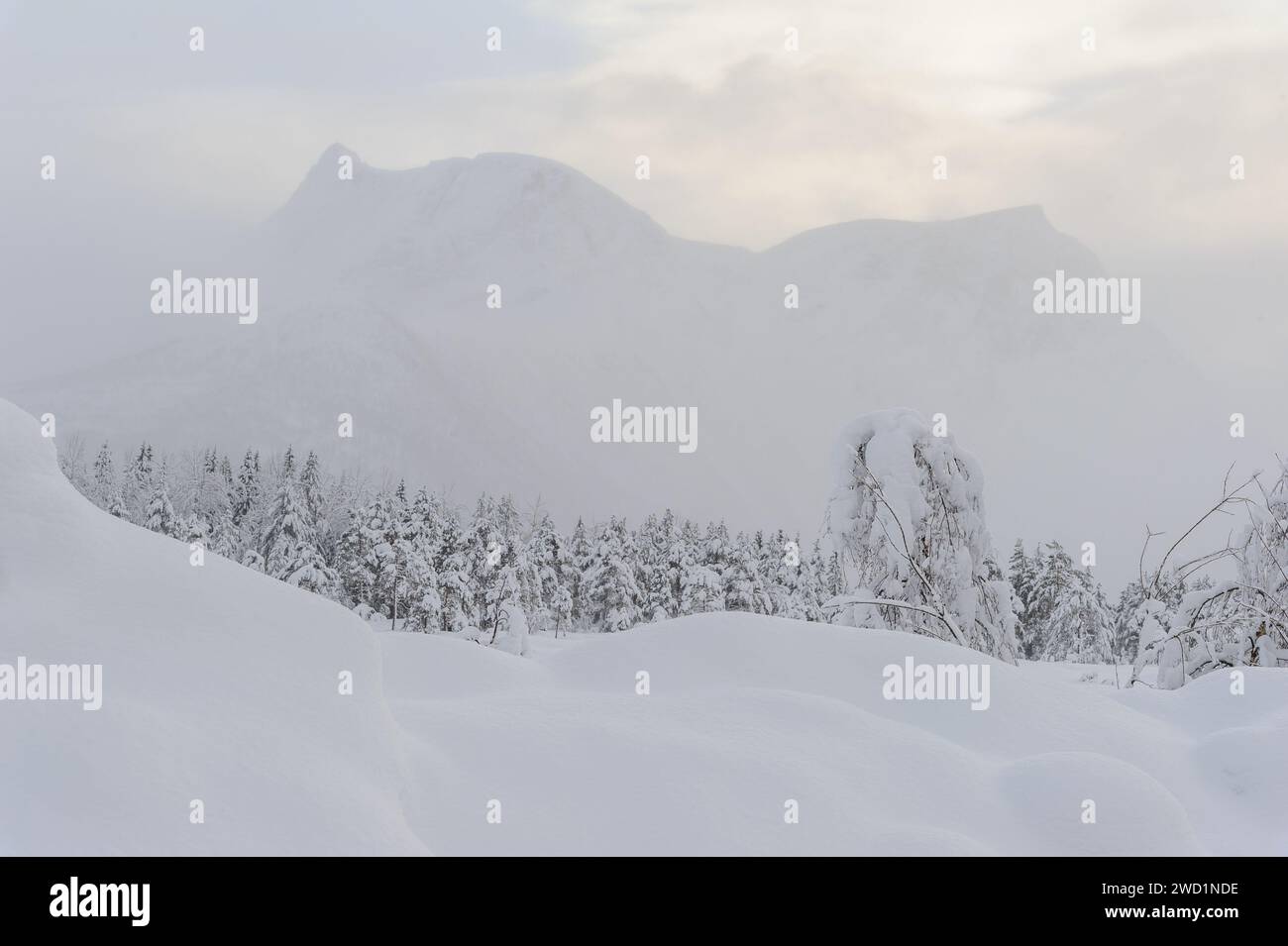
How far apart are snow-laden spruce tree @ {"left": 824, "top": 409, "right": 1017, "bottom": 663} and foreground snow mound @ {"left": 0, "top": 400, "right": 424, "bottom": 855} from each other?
9792 mm

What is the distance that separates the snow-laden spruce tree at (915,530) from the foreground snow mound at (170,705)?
9792 mm

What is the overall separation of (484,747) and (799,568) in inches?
2225

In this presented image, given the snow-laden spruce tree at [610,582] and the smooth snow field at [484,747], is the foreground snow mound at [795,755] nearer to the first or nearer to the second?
the smooth snow field at [484,747]

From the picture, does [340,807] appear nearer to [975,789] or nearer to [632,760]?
[632,760]

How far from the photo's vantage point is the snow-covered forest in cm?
1160

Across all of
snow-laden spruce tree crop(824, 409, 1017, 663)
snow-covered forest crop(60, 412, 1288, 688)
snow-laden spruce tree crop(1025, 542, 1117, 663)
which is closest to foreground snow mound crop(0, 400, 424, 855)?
snow-covered forest crop(60, 412, 1288, 688)

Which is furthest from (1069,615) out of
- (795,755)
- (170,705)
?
(170,705)

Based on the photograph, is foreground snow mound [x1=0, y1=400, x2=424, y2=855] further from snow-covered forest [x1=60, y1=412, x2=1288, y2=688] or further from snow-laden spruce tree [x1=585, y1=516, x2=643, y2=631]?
snow-laden spruce tree [x1=585, y1=516, x2=643, y2=631]

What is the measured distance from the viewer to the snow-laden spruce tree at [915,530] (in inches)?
522

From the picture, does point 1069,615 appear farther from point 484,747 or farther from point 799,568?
point 484,747

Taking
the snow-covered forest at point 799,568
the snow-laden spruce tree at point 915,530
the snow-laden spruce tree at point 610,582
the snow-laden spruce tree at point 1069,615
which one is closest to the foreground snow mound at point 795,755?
the snow-covered forest at point 799,568

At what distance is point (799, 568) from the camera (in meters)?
59.8

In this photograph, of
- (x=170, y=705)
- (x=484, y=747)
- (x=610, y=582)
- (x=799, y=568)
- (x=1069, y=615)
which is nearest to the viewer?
(x=170, y=705)
